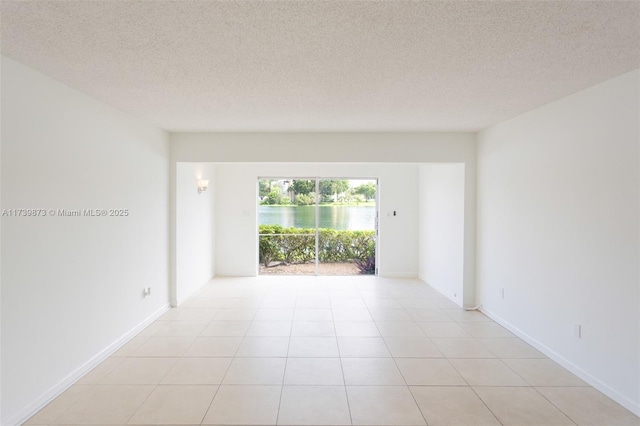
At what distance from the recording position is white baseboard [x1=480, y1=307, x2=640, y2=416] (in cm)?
239

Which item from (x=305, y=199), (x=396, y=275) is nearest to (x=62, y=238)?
(x=305, y=199)

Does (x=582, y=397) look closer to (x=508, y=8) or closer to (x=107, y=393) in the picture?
(x=508, y=8)

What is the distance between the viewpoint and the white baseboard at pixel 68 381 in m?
2.23

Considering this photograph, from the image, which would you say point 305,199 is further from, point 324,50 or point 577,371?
point 577,371

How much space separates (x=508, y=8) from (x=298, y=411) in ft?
8.86

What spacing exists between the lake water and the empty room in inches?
87.2

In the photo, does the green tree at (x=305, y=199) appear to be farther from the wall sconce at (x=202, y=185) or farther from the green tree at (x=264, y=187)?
the wall sconce at (x=202, y=185)

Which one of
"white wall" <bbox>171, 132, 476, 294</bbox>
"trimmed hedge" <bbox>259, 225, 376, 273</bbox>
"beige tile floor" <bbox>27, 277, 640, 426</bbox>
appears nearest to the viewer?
"beige tile floor" <bbox>27, 277, 640, 426</bbox>

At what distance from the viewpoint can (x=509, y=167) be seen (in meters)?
3.84

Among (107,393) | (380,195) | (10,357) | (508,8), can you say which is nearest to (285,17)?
(508,8)

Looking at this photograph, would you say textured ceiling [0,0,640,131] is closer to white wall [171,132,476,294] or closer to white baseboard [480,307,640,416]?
white wall [171,132,476,294]

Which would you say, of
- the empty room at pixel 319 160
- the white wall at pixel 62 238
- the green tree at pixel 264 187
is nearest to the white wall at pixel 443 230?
the empty room at pixel 319 160

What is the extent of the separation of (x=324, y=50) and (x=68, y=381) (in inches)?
123

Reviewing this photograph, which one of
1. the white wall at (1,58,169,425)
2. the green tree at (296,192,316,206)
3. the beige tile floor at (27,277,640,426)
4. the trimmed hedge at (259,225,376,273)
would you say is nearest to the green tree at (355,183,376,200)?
the trimmed hedge at (259,225,376,273)
